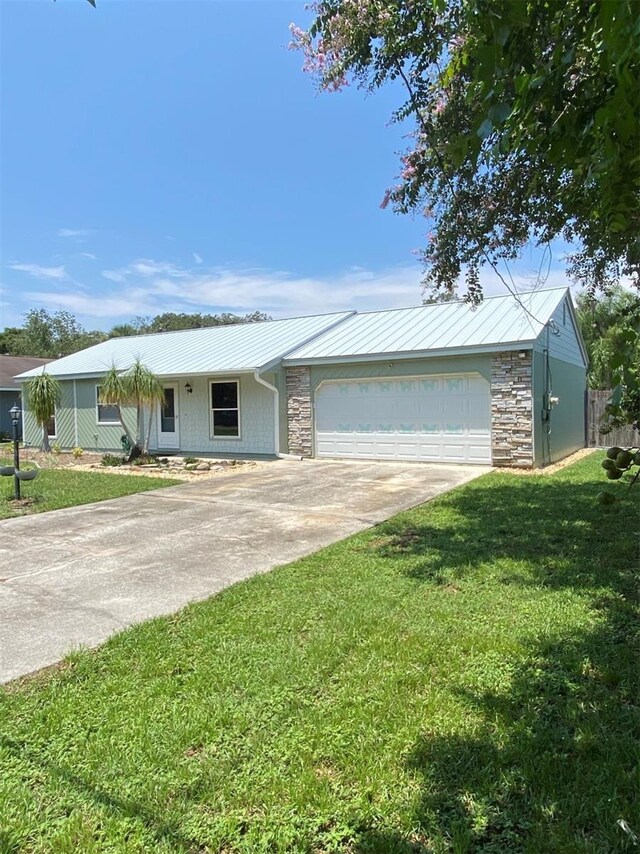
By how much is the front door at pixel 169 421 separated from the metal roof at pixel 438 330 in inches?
184

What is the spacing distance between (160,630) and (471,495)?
6.23m

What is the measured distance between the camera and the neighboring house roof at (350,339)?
1277cm

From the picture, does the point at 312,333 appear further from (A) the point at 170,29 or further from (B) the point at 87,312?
(B) the point at 87,312

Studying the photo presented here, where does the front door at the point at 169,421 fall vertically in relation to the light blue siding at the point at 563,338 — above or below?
below

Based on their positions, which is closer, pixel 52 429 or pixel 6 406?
pixel 52 429

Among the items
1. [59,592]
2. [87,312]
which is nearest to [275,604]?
[59,592]

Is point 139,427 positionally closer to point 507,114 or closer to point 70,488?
point 70,488

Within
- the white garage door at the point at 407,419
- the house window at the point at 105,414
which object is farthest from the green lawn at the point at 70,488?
the house window at the point at 105,414

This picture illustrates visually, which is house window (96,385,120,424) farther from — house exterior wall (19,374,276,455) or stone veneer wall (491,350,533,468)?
stone veneer wall (491,350,533,468)

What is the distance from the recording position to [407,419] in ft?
43.8

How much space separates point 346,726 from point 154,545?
4011mm

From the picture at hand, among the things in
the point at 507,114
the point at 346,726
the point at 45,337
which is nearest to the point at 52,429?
the point at 346,726

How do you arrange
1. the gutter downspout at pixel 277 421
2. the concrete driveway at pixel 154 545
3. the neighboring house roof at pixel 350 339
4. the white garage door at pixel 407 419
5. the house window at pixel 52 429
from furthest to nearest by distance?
the house window at pixel 52 429 < the gutter downspout at pixel 277 421 < the neighboring house roof at pixel 350 339 < the white garage door at pixel 407 419 < the concrete driveway at pixel 154 545

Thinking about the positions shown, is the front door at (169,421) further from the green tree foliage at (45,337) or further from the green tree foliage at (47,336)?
the green tree foliage at (45,337)
